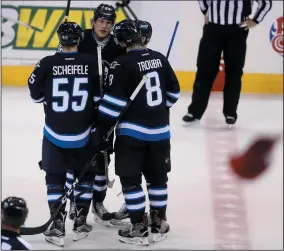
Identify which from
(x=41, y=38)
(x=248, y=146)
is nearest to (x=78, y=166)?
(x=248, y=146)

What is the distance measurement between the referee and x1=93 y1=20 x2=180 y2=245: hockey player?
2.33m

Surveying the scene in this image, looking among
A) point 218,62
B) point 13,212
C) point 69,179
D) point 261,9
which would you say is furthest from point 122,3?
point 13,212

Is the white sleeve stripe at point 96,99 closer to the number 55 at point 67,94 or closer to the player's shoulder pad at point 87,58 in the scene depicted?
the number 55 at point 67,94

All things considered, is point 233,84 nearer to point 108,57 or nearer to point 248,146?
point 248,146

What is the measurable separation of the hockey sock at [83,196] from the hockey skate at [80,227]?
0.03 m

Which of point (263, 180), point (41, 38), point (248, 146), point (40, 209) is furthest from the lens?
point (41, 38)

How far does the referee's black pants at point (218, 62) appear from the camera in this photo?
6383 millimetres

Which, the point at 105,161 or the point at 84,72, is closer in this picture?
the point at 84,72

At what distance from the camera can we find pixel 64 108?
402 centimetres

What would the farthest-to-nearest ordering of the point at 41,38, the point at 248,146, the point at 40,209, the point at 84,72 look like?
the point at 41,38 < the point at 248,146 < the point at 40,209 < the point at 84,72

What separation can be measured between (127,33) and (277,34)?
12.3 feet

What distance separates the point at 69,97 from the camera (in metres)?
4.00

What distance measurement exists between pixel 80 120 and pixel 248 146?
2409 mm

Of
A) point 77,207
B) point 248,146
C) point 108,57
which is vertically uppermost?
point 108,57
